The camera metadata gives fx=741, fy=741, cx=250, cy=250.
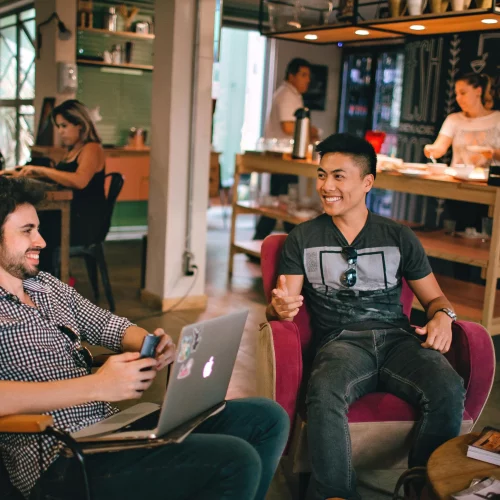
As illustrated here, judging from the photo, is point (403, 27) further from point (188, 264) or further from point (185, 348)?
point (185, 348)

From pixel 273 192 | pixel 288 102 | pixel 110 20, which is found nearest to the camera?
pixel 288 102

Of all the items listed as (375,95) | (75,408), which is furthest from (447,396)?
(375,95)

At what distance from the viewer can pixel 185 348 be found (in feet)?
5.43

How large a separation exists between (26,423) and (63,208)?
9.39 feet

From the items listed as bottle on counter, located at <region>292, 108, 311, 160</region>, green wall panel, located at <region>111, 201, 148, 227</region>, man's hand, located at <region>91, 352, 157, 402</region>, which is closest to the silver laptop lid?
man's hand, located at <region>91, 352, 157, 402</region>

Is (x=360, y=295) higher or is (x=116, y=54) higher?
(x=116, y=54)

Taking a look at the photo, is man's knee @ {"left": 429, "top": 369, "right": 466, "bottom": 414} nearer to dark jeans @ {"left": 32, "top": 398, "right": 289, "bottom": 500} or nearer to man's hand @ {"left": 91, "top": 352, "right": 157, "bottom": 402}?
dark jeans @ {"left": 32, "top": 398, "right": 289, "bottom": 500}

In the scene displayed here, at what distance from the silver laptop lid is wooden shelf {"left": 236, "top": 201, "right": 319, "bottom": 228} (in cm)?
368

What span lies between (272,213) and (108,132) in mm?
2840

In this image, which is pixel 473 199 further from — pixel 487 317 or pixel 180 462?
pixel 180 462

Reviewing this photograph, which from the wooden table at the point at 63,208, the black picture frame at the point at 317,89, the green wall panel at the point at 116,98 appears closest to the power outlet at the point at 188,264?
the wooden table at the point at 63,208

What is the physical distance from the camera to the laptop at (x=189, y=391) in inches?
66.1

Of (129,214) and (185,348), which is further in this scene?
(129,214)

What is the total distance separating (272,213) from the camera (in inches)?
231
